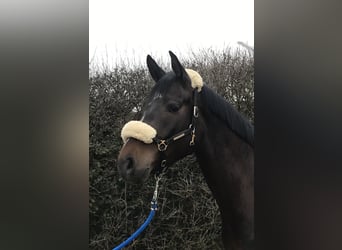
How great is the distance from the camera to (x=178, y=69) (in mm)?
2408

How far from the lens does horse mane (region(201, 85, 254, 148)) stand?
2.41 meters

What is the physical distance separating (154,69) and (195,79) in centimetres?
29

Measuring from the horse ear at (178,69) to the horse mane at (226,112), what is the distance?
0.14 metres

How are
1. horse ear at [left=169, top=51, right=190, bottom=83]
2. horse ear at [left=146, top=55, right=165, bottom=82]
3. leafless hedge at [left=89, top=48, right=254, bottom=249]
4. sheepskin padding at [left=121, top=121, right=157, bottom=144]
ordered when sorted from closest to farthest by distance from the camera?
sheepskin padding at [left=121, top=121, right=157, bottom=144], horse ear at [left=169, top=51, right=190, bottom=83], horse ear at [left=146, top=55, right=165, bottom=82], leafless hedge at [left=89, top=48, right=254, bottom=249]

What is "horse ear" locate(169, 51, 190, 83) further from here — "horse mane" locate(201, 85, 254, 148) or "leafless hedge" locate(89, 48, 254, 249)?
"leafless hedge" locate(89, 48, 254, 249)

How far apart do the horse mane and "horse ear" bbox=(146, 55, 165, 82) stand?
30 cm

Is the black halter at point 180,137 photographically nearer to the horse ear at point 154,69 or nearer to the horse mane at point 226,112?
the horse mane at point 226,112

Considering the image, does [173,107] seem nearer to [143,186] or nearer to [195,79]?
[195,79]

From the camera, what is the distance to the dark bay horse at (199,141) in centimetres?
234

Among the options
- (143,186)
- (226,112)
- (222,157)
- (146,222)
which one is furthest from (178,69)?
(146,222)

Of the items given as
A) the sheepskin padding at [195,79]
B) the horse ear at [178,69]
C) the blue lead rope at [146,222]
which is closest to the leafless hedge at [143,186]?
the blue lead rope at [146,222]

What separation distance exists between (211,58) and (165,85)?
44 cm

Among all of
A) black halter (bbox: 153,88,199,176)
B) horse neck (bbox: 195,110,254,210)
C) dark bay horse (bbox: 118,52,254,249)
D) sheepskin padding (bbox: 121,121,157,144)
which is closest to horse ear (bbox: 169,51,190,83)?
dark bay horse (bbox: 118,52,254,249)
